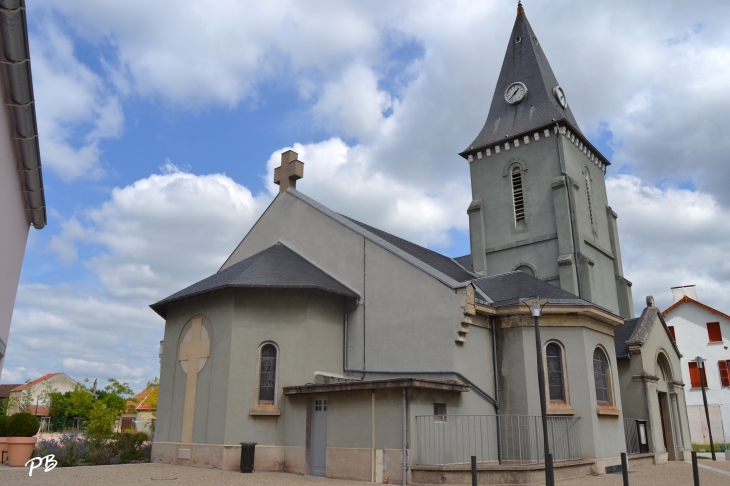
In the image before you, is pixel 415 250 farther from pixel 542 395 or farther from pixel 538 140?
pixel 542 395

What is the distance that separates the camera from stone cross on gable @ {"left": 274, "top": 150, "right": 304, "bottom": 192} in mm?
23688

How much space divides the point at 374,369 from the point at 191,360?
19.9 feet

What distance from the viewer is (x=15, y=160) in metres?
7.34

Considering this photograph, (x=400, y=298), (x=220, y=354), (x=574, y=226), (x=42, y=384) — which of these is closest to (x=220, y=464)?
(x=220, y=354)

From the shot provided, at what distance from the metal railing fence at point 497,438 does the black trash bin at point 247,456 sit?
5323 millimetres

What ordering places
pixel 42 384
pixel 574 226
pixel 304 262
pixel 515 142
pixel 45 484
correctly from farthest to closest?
pixel 42 384 → pixel 515 142 → pixel 574 226 → pixel 304 262 → pixel 45 484

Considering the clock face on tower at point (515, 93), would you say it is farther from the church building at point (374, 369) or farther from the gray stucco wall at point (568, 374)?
the gray stucco wall at point (568, 374)

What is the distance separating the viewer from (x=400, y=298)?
18.4 meters

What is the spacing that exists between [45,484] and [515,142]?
80.0 ft

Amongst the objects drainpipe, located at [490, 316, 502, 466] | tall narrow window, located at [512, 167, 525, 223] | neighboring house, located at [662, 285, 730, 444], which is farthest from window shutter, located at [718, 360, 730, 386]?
drainpipe, located at [490, 316, 502, 466]

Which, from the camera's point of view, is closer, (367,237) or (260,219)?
(367,237)

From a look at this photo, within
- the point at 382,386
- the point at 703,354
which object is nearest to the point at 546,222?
the point at 382,386

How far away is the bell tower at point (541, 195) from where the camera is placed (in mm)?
26500

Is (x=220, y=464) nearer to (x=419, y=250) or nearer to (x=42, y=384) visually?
(x=419, y=250)
